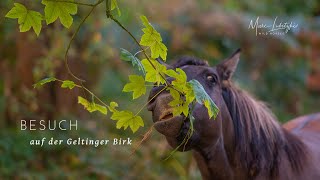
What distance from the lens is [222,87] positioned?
409cm

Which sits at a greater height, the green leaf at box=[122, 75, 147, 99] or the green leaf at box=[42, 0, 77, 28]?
the green leaf at box=[42, 0, 77, 28]

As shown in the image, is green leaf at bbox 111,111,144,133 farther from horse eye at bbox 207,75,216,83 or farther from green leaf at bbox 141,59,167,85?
horse eye at bbox 207,75,216,83

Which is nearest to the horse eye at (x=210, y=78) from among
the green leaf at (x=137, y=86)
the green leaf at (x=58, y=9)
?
the green leaf at (x=137, y=86)

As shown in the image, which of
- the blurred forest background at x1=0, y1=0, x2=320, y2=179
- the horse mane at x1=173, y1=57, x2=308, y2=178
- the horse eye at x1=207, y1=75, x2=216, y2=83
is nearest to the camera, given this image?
the horse eye at x1=207, y1=75, x2=216, y2=83

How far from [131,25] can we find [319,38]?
5.62m

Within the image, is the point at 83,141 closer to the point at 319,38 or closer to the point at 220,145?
the point at 220,145

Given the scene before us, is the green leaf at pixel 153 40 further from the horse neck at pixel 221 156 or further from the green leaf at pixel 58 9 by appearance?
the horse neck at pixel 221 156

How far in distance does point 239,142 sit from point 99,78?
4.69m

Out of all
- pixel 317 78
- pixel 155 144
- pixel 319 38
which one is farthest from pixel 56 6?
pixel 317 78

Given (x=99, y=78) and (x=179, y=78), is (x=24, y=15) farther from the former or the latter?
(x=99, y=78)

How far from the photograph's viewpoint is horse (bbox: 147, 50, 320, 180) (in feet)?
12.8

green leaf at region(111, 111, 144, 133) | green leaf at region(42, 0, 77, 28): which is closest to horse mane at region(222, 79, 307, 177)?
green leaf at region(111, 111, 144, 133)

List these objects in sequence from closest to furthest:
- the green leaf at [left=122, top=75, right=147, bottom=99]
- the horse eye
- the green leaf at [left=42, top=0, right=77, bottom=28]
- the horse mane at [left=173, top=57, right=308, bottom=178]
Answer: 1. the green leaf at [left=42, top=0, right=77, bottom=28]
2. the green leaf at [left=122, top=75, right=147, bottom=99]
3. the horse eye
4. the horse mane at [left=173, top=57, right=308, bottom=178]

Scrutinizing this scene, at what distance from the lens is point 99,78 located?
855 centimetres
